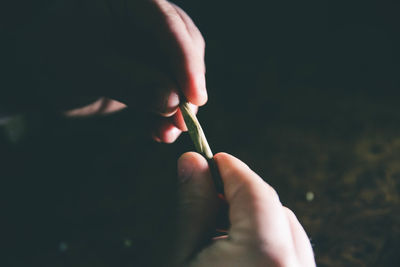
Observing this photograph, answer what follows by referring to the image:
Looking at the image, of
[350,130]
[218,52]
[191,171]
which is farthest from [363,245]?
[218,52]

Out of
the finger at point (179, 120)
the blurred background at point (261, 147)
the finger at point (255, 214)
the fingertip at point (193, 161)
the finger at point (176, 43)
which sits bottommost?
the blurred background at point (261, 147)

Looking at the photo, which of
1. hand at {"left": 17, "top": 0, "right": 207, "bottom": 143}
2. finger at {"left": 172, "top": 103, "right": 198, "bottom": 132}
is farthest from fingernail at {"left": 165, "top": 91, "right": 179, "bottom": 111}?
finger at {"left": 172, "top": 103, "right": 198, "bottom": 132}

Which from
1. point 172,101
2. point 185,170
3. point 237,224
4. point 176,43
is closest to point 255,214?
point 237,224

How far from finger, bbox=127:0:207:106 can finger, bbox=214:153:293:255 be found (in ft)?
0.76

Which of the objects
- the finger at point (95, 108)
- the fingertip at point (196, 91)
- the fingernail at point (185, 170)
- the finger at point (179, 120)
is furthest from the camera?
the finger at point (95, 108)

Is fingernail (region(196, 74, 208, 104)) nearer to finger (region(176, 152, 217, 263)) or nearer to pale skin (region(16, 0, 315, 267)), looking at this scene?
pale skin (region(16, 0, 315, 267))

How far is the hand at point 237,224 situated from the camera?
43 cm

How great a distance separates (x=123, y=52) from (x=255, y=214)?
1.60 ft

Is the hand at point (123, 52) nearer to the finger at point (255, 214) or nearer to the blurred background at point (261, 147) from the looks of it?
the finger at point (255, 214)

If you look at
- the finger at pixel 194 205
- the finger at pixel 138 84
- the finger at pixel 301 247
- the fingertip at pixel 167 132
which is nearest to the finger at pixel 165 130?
the fingertip at pixel 167 132

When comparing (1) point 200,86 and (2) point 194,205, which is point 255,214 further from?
(1) point 200,86

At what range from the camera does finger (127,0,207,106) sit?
66 centimetres

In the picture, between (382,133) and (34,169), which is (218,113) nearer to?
(382,133)

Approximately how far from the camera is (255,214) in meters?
0.45
